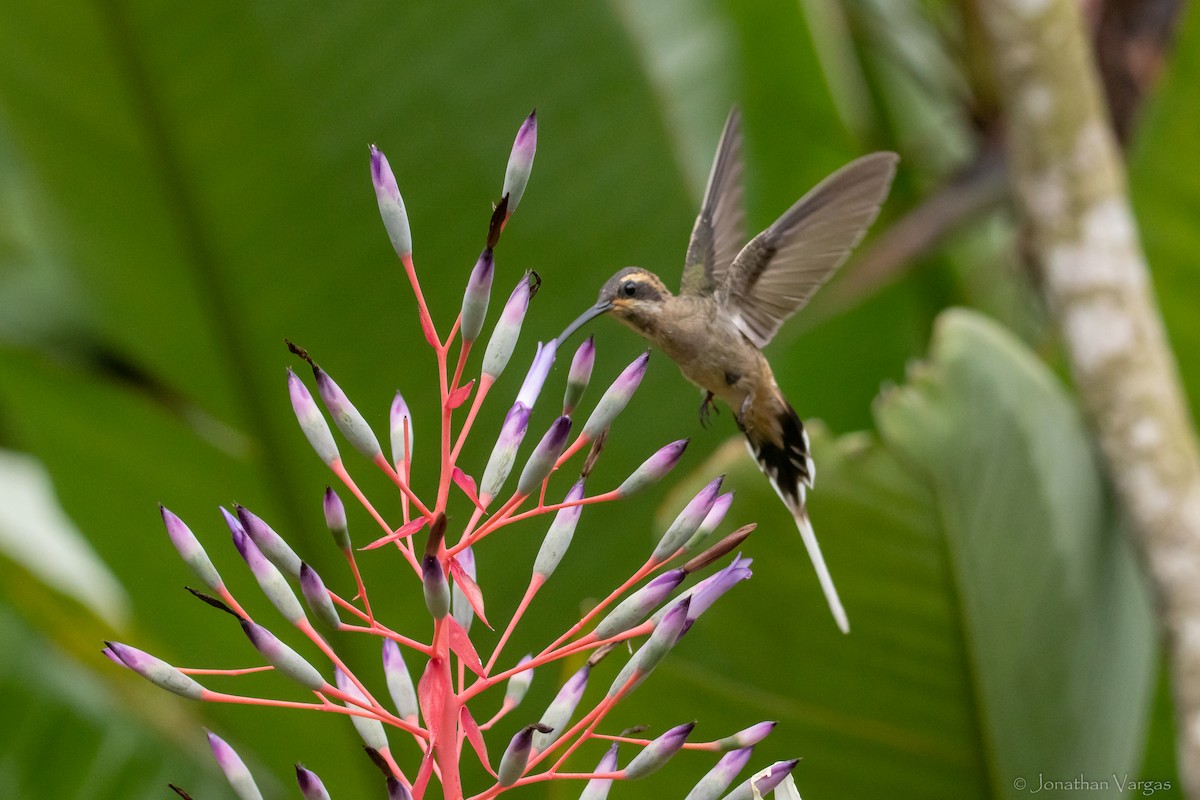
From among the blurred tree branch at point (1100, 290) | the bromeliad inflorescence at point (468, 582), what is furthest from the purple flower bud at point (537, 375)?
the blurred tree branch at point (1100, 290)

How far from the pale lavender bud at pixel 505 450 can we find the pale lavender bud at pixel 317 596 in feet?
0.28

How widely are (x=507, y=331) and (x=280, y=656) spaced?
17cm

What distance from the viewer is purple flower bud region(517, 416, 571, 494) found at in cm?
59

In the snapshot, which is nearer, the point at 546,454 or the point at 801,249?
the point at 546,454

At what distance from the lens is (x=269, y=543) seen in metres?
0.58

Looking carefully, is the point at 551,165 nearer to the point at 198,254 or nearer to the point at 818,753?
the point at 198,254

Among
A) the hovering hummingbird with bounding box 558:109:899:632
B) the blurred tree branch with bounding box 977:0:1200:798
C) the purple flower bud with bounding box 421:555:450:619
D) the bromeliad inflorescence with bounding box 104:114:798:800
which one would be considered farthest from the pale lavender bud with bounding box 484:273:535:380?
the blurred tree branch with bounding box 977:0:1200:798

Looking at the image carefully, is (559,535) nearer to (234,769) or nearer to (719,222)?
(234,769)

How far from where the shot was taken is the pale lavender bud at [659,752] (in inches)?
22.6

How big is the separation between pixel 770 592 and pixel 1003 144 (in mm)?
964

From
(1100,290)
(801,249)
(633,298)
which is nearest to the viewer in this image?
(633,298)

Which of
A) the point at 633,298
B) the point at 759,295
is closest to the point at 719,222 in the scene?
the point at 759,295

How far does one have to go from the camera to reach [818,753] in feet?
4.20

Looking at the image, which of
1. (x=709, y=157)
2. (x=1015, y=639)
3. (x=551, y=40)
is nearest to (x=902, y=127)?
(x=709, y=157)
